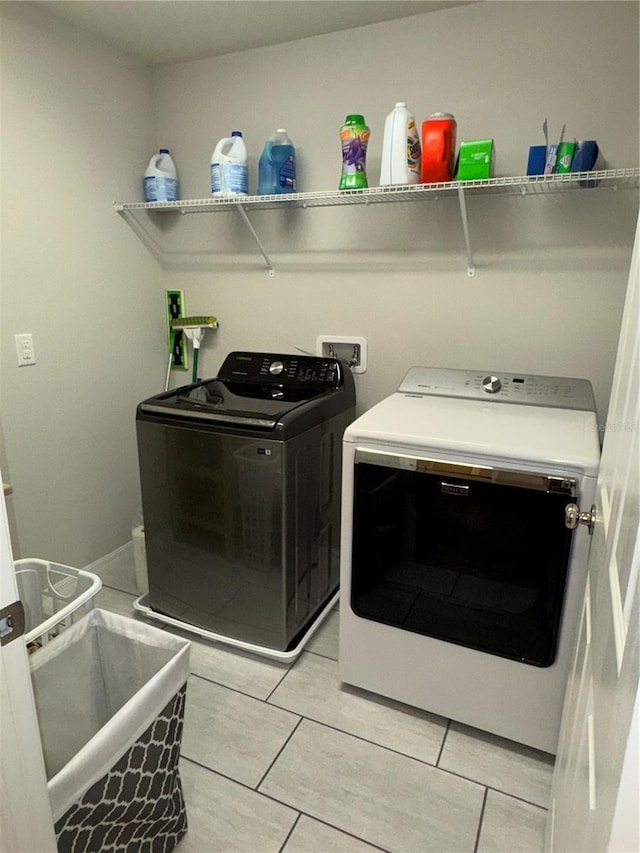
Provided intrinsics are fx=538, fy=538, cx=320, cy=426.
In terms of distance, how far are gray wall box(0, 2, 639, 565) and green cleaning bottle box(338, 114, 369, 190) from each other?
0.20 meters

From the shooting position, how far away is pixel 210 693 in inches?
71.1

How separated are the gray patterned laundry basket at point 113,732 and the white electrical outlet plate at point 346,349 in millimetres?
1400

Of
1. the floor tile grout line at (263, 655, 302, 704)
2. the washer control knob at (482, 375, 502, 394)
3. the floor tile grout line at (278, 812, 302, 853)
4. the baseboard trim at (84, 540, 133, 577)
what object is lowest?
the floor tile grout line at (278, 812, 302, 853)

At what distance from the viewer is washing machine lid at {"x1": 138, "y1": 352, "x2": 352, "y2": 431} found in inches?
71.0

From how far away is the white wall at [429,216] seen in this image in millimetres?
1790

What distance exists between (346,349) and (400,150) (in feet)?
2.65

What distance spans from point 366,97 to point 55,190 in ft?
4.11

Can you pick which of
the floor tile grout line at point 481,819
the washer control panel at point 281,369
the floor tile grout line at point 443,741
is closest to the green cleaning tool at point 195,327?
the washer control panel at point 281,369

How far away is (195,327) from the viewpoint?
101 inches

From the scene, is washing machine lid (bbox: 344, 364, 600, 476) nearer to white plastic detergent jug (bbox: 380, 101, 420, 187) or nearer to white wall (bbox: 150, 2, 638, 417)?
white wall (bbox: 150, 2, 638, 417)

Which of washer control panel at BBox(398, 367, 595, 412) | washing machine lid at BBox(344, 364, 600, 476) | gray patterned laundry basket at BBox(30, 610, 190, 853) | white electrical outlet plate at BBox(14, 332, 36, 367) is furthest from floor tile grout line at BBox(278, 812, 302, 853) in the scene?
white electrical outlet plate at BBox(14, 332, 36, 367)

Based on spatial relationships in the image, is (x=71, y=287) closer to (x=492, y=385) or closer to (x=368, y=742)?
(x=492, y=385)

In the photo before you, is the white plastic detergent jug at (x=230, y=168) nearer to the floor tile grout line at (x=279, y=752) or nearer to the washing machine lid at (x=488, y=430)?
the washing machine lid at (x=488, y=430)

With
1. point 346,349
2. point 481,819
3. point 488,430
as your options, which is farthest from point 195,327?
point 481,819
